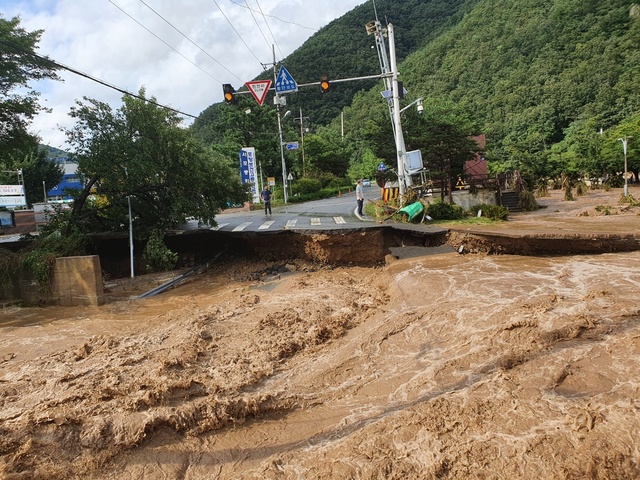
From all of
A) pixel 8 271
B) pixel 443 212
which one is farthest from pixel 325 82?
pixel 8 271

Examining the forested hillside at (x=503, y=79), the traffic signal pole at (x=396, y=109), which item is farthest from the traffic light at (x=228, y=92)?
the forested hillside at (x=503, y=79)

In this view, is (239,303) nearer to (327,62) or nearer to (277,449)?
(277,449)

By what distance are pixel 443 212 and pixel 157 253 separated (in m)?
10.9

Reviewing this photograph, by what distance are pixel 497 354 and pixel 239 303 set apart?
262 inches

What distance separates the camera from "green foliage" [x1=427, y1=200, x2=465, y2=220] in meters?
16.6

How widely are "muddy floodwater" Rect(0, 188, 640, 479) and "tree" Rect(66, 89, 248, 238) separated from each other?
5.72 meters

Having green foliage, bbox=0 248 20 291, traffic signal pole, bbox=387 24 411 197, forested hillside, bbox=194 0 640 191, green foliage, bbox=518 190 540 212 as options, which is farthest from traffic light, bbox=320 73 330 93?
green foliage, bbox=518 190 540 212

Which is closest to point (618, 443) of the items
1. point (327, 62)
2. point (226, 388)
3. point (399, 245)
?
point (226, 388)

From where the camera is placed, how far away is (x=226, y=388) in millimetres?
6129

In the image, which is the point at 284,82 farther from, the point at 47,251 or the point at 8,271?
the point at 8,271

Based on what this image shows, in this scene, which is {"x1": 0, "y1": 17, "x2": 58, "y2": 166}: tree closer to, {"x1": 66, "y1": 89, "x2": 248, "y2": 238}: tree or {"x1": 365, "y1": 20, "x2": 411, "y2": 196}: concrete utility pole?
{"x1": 66, "y1": 89, "x2": 248, "y2": 238}: tree

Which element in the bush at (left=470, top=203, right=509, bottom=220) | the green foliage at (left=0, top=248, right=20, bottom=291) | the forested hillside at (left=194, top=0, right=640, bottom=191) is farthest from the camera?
the forested hillside at (left=194, top=0, right=640, bottom=191)

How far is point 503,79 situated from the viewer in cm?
7500

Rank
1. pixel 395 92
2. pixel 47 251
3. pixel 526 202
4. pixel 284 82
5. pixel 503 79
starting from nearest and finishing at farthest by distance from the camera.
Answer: pixel 47 251 < pixel 284 82 < pixel 395 92 < pixel 526 202 < pixel 503 79
